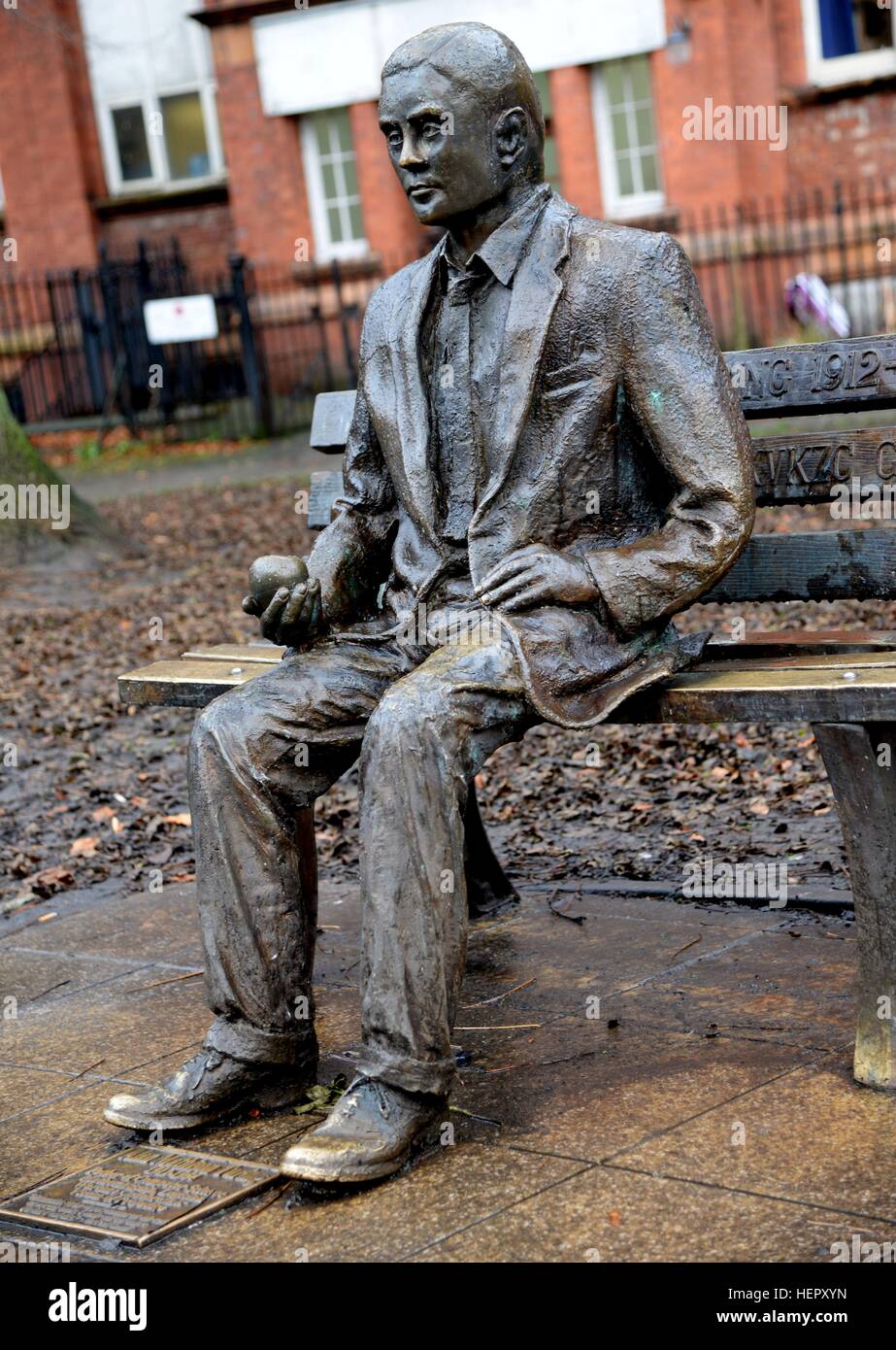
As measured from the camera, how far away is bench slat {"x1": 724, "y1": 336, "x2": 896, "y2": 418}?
4.62 metres

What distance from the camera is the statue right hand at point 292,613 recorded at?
13.3ft

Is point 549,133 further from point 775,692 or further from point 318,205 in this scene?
point 775,692

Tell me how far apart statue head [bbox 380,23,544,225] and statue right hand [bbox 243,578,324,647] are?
0.85 m

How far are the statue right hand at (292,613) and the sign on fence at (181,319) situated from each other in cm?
1758

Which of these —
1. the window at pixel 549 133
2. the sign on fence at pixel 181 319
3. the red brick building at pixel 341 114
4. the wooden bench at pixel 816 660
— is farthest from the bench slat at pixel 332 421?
the window at pixel 549 133

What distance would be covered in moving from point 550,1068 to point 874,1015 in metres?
0.70

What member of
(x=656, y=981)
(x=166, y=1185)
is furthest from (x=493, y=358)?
(x=166, y=1185)

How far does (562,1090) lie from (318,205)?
2021 cm

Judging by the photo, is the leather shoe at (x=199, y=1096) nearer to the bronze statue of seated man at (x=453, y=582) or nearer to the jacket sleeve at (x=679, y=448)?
the bronze statue of seated man at (x=453, y=582)

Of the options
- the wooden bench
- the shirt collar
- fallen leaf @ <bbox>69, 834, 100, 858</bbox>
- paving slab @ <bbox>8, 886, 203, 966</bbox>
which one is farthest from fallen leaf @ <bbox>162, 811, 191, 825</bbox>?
the shirt collar

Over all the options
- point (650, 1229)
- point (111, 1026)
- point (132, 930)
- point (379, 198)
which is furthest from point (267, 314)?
point (650, 1229)

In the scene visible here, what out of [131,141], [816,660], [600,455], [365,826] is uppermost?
[131,141]

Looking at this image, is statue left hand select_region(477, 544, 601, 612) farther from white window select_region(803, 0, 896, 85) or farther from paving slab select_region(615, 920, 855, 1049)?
white window select_region(803, 0, 896, 85)

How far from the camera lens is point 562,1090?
3.92m
